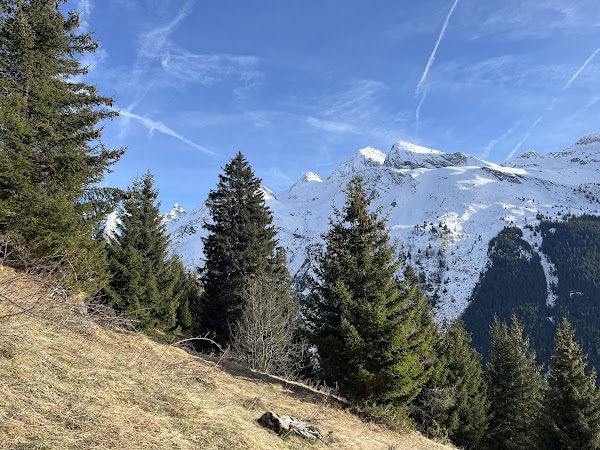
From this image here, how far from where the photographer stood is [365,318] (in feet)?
43.1

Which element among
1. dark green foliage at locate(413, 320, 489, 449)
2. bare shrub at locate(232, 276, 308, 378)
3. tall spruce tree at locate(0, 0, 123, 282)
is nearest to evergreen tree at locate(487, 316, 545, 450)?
dark green foliage at locate(413, 320, 489, 449)

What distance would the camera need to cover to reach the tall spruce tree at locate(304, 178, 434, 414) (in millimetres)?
12992

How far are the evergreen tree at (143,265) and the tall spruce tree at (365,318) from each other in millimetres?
9338

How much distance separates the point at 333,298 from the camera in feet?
46.6

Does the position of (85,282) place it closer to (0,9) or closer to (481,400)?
(0,9)

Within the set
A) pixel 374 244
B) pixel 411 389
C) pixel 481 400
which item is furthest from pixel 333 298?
pixel 481 400

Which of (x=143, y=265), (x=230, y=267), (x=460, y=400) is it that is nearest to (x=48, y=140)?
(x=143, y=265)

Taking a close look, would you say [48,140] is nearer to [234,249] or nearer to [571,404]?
[234,249]

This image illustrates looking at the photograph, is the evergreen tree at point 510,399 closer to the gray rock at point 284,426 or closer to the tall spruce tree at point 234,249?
the tall spruce tree at point 234,249

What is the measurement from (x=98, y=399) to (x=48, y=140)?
12264 mm

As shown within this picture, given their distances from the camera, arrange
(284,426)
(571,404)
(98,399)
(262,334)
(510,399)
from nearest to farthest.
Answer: (98,399)
(284,426)
(262,334)
(571,404)
(510,399)

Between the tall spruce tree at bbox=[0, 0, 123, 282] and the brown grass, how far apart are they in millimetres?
5109

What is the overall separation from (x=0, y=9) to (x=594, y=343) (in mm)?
202057

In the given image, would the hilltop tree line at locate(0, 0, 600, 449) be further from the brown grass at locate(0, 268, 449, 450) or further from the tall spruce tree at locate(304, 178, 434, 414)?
the brown grass at locate(0, 268, 449, 450)
